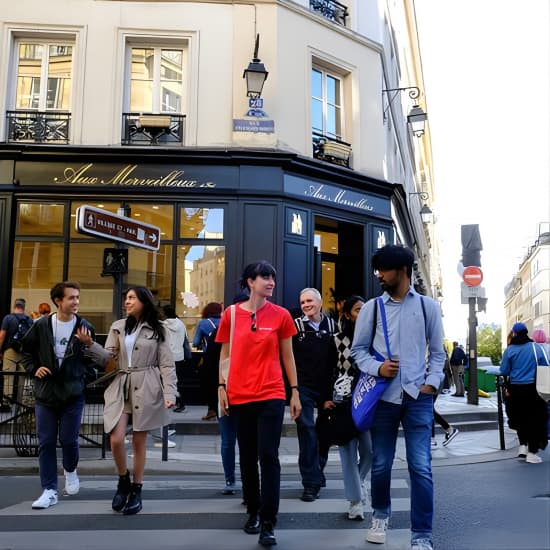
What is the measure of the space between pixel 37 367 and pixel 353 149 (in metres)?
10.6

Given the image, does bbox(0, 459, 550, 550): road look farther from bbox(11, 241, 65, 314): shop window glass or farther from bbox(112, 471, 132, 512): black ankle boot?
bbox(11, 241, 65, 314): shop window glass

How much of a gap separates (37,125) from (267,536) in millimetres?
11116

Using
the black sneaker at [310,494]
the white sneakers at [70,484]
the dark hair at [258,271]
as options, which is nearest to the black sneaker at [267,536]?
the black sneaker at [310,494]

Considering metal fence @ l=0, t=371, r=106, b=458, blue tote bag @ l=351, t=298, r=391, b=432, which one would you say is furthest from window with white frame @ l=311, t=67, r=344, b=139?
blue tote bag @ l=351, t=298, r=391, b=432

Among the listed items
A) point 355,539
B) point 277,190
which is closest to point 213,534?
point 355,539

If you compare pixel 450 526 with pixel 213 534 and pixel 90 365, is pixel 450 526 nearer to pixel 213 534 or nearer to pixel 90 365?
pixel 213 534

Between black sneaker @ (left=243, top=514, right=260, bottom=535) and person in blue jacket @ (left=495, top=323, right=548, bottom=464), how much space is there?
4819 millimetres

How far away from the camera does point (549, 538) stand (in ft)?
14.6

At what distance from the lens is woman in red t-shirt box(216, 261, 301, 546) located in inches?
170

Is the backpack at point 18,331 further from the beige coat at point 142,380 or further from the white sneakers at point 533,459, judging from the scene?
the white sneakers at point 533,459

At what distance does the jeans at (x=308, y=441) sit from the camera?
5.75 meters

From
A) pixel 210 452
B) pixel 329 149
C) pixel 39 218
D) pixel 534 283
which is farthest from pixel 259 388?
pixel 534 283

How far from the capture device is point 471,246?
1648 centimetres

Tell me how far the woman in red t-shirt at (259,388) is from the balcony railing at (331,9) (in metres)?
11.8
